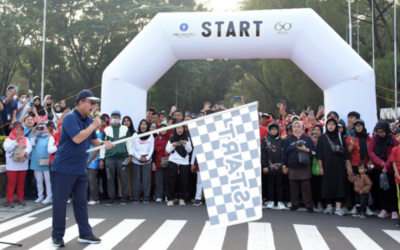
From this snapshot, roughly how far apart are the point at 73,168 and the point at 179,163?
3960 millimetres

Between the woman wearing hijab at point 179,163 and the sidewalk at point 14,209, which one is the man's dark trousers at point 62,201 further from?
the woman wearing hijab at point 179,163

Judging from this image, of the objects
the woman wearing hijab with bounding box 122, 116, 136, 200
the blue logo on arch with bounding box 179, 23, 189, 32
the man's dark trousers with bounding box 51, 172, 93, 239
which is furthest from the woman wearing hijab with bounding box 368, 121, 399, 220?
the man's dark trousers with bounding box 51, 172, 93, 239

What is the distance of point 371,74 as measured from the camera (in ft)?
31.3

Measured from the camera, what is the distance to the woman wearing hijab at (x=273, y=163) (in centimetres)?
879

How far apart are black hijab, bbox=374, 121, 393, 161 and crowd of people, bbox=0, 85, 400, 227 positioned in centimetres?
2

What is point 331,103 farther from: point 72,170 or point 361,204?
point 72,170

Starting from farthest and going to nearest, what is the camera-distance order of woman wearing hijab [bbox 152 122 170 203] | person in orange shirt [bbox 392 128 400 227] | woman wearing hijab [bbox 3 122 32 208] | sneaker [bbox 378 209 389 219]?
woman wearing hijab [bbox 152 122 170 203], woman wearing hijab [bbox 3 122 32 208], sneaker [bbox 378 209 389 219], person in orange shirt [bbox 392 128 400 227]

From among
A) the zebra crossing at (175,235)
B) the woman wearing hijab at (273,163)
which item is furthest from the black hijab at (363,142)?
the zebra crossing at (175,235)

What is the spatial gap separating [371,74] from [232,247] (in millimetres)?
6033

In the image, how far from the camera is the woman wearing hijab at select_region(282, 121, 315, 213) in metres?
8.52

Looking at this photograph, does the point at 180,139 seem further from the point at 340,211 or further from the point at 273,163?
the point at 340,211

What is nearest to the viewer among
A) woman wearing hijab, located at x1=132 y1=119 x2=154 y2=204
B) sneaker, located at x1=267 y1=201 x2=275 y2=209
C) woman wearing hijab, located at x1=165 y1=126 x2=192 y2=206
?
sneaker, located at x1=267 y1=201 x2=275 y2=209

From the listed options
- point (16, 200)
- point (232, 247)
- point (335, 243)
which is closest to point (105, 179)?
point (16, 200)

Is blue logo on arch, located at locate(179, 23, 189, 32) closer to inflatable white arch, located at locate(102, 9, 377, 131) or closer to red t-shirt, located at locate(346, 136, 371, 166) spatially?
inflatable white arch, located at locate(102, 9, 377, 131)
